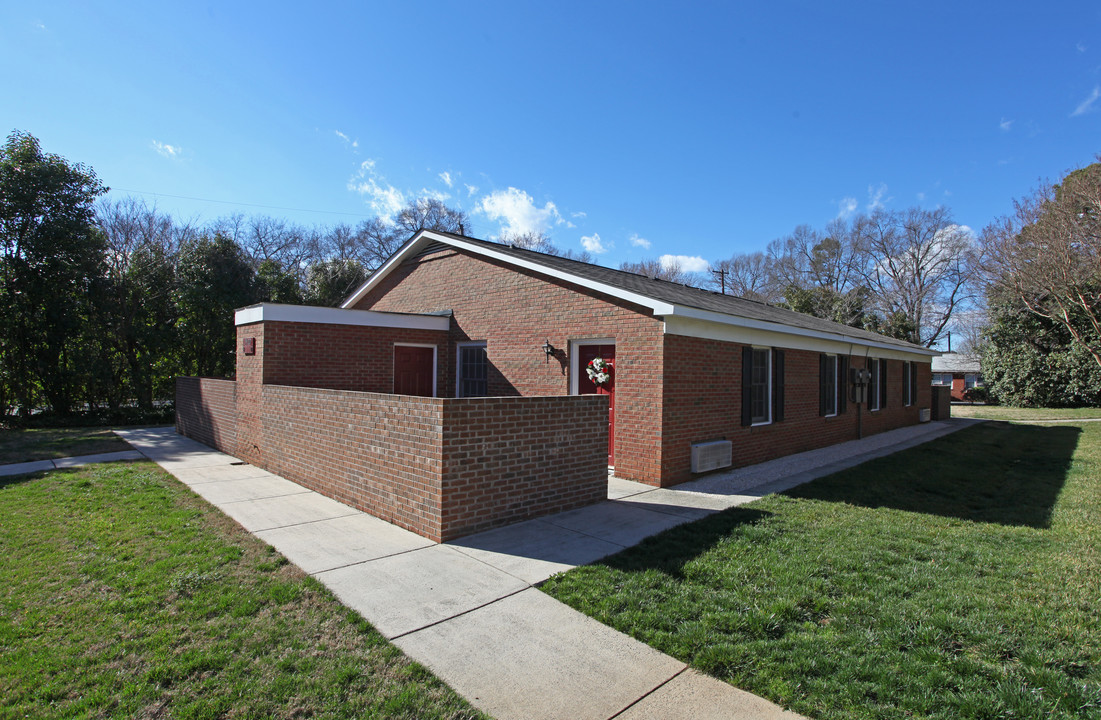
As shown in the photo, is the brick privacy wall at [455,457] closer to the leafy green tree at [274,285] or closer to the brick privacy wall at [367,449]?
the brick privacy wall at [367,449]

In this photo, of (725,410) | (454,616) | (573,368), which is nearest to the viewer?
(454,616)

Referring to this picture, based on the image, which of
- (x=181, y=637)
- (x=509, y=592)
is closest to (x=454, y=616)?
(x=509, y=592)

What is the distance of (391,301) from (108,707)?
11392mm

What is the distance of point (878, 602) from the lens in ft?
12.7

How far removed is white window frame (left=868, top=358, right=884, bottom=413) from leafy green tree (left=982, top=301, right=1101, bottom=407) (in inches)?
661

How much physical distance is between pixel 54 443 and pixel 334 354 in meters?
6.86

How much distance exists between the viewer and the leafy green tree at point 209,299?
17297mm

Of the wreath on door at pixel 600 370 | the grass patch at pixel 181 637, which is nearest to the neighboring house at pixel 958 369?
the wreath on door at pixel 600 370

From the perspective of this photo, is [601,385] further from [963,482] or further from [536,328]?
[963,482]

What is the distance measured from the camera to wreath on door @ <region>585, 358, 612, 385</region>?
829 centimetres

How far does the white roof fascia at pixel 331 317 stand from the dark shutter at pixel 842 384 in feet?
30.2

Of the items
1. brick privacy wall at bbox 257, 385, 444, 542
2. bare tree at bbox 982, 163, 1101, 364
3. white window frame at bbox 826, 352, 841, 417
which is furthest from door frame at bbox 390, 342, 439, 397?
bare tree at bbox 982, 163, 1101, 364

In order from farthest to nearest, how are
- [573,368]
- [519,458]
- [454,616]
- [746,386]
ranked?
[746,386] → [573,368] → [519,458] → [454,616]

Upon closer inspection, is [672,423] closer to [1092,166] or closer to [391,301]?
[391,301]
